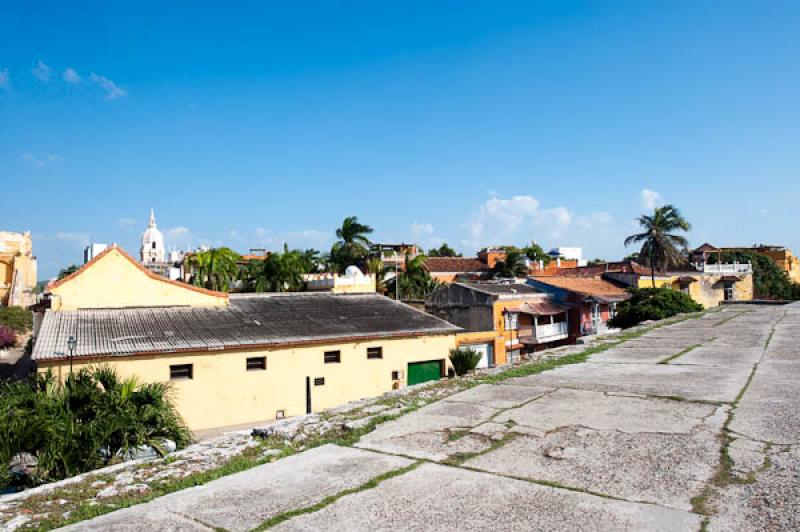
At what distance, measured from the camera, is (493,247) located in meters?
78.6

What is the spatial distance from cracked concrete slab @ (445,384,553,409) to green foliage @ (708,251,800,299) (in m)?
55.6

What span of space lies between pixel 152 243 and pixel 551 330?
101 metres

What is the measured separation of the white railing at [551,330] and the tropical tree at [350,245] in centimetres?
1876

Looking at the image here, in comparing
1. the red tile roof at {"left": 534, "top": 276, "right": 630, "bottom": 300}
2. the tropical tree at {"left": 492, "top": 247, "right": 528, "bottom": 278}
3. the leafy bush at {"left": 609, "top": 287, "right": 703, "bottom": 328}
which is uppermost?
the tropical tree at {"left": 492, "top": 247, "right": 528, "bottom": 278}

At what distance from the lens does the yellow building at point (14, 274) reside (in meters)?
46.2

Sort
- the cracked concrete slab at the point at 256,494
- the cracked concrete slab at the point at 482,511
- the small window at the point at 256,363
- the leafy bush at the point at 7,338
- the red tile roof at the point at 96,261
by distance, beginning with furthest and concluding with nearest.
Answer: the leafy bush at the point at 7,338 → the red tile roof at the point at 96,261 → the small window at the point at 256,363 → the cracked concrete slab at the point at 256,494 → the cracked concrete slab at the point at 482,511

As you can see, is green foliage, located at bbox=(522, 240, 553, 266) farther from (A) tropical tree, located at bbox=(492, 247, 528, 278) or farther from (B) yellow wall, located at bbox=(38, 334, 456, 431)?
(B) yellow wall, located at bbox=(38, 334, 456, 431)

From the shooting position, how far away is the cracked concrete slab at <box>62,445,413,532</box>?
379 cm

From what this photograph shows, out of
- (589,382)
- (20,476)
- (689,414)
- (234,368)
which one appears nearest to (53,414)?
(20,476)

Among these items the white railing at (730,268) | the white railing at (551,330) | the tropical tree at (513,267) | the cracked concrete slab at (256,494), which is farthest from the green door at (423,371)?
the tropical tree at (513,267)

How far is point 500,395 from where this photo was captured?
7.33 metres

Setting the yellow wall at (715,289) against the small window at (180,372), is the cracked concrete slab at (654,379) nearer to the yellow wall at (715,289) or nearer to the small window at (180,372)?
the small window at (180,372)

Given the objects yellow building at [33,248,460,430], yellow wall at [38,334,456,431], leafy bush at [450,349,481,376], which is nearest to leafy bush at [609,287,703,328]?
leafy bush at [450,349,481,376]

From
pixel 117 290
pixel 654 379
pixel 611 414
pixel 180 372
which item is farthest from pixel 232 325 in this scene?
pixel 611 414
